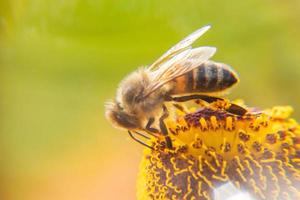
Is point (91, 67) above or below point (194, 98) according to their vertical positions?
above

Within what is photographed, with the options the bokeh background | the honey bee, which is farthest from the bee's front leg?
the bokeh background

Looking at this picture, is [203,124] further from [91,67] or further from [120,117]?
[91,67]

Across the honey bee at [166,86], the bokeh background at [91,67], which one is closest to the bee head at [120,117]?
the honey bee at [166,86]

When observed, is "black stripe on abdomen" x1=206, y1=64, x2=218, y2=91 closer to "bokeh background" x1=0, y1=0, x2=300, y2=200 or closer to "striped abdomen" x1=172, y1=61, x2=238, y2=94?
"striped abdomen" x1=172, y1=61, x2=238, y2=94

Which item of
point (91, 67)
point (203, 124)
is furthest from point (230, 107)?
point (91, 67)

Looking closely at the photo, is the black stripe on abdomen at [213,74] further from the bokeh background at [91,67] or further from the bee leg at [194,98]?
the bokeh background at [91,67]

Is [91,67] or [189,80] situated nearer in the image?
[189,80]

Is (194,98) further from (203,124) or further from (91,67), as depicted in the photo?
(91,67)

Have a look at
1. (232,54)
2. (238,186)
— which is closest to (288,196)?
(238,186)
